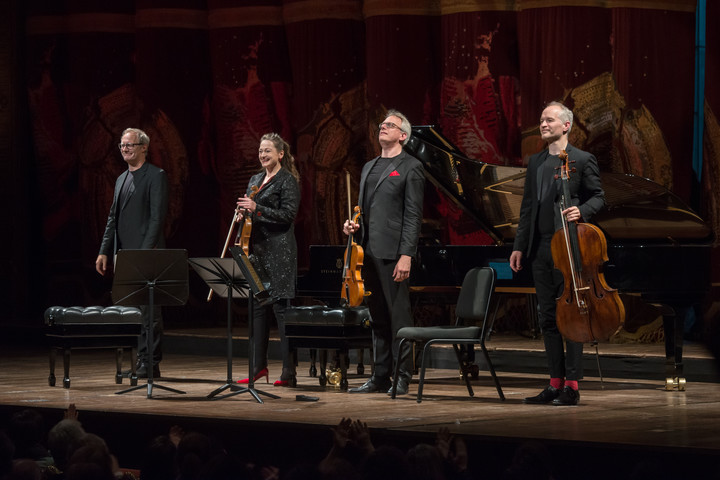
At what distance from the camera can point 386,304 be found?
6246 millimetres

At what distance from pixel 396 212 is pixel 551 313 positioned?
0.98 metres

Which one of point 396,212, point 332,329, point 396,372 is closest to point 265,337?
point 332,329

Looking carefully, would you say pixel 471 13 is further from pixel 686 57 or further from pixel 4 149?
pixel 4 149

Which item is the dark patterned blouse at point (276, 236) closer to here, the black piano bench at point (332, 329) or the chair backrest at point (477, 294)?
the black piano bench at point (332, 329)

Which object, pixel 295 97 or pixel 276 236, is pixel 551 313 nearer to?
pixel 276 236

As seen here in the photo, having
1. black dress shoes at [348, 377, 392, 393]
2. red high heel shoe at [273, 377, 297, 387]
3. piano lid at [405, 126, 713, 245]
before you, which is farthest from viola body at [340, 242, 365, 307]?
piano lid at [405, 126, 713, 245]

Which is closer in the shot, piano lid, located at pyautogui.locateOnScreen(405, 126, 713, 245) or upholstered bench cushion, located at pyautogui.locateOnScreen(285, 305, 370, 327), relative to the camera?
upholstered bench cushion, located at pyautogui.locateOnScreen(285, 305, 370, 327)

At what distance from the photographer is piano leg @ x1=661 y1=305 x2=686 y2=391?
6.55m

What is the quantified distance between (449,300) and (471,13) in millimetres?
3105

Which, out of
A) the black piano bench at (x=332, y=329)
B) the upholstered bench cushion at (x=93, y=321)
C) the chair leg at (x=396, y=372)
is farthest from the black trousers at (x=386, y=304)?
the upholstered bench cushion at (x=93, y=321)

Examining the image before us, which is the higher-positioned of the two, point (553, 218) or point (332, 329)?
point (553, 218)

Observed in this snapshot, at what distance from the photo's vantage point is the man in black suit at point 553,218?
5.76m

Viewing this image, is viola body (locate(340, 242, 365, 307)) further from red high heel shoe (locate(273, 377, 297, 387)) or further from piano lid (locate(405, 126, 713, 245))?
piano lid (locate(405, 126, 713, 245))

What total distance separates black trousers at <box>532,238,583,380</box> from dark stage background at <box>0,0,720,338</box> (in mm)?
2865
